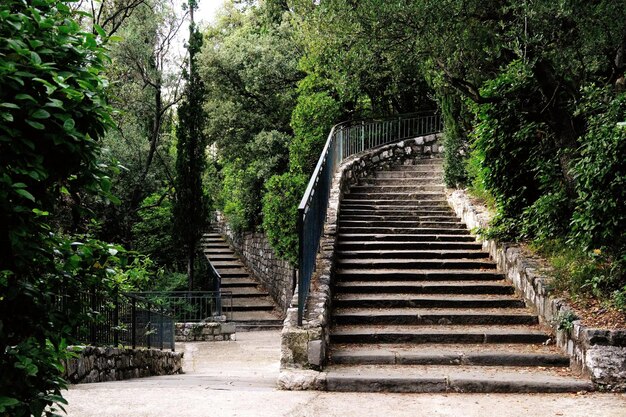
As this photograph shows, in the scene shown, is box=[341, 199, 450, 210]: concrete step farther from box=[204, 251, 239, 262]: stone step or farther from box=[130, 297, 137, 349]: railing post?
box=[204, 251, 239, 262]: stone step

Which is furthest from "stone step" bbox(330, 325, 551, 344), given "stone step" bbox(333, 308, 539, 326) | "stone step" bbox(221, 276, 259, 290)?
"stone step" bbox(221, 276, 259, 290)

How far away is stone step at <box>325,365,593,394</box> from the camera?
5540 millimetres

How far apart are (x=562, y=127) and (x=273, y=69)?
12.2 meters

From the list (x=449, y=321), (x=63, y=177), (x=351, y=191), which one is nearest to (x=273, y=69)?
(x=351, y=191)

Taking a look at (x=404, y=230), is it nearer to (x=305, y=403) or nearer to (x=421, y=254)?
(x=421, y=254)

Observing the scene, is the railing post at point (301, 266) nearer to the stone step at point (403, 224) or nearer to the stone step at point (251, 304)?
the stone step at point (403, 224)

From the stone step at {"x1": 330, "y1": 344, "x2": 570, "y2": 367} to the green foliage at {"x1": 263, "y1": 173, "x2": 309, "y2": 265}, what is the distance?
33.5 feet

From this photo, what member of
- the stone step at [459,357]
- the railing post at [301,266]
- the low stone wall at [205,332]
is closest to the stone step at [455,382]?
the stone step at [459,357]

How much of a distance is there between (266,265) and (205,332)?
527 cm

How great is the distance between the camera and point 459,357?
251 inches

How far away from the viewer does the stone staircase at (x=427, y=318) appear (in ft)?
18.8

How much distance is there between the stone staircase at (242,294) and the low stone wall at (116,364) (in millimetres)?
7753

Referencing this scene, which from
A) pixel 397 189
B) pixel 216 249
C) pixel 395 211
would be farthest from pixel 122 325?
pixel 216 249

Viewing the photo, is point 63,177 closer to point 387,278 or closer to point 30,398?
point 30,398
